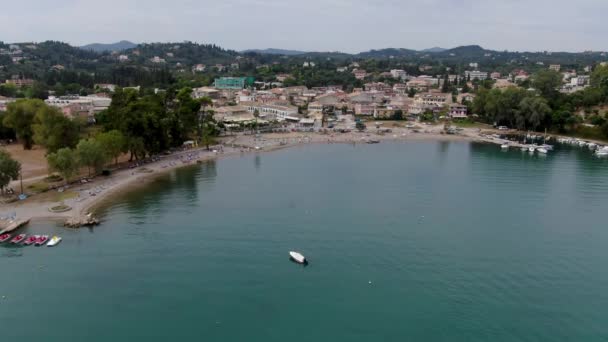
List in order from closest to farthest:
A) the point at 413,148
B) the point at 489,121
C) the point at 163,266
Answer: the point at 163,266 < the point at 413,148 < the point at 489,121

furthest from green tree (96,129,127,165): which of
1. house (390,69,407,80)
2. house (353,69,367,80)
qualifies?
house (390,69,407,80)

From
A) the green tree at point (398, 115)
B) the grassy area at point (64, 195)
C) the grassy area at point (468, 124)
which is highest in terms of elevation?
the green tree at point (398, 115)

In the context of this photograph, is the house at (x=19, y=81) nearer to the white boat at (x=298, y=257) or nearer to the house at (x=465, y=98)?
the house at (x=465, y=98)

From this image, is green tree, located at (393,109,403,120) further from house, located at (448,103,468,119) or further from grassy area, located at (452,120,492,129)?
grassy area, located at (452,120,492,129)

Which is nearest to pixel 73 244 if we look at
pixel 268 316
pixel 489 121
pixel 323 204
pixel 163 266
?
pixel 163 266

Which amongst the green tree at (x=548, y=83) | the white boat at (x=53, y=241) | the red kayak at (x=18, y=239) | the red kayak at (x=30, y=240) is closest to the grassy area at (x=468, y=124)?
the green tree at (x=548, y=83)

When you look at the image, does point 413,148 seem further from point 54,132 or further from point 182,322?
point 182,322

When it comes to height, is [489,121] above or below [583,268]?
above
